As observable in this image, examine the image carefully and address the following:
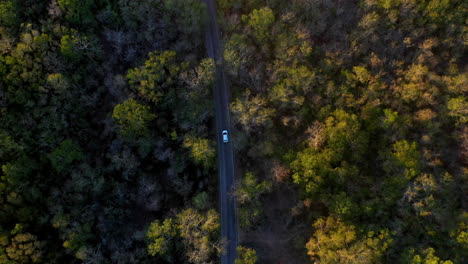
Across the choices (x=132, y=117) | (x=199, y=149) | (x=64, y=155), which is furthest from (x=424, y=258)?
(x=64, y=155)

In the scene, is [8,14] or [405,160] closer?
[405,160]

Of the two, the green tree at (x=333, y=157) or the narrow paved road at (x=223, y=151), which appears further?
the narrow paved road at (x=223, y=151)

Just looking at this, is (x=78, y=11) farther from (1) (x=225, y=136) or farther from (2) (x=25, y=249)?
(2) (x=25, y=249)

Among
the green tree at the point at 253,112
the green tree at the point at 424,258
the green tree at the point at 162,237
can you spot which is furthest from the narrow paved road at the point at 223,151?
the green tree at the point at 424,258

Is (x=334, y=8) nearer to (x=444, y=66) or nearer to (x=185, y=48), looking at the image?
(x=444, y=66)

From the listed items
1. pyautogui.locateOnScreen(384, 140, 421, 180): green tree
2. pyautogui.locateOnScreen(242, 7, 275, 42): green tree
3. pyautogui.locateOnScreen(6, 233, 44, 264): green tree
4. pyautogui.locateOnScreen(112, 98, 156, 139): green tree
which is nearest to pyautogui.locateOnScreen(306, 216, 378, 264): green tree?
pyautogui.locateOnScreen(384, 140, 421, 180): green tree

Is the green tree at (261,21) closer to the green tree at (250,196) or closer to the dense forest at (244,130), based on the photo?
the dense forest at (244,130)
